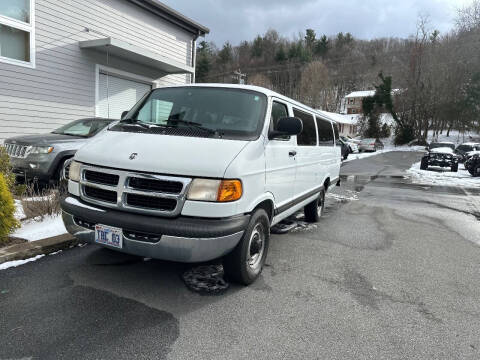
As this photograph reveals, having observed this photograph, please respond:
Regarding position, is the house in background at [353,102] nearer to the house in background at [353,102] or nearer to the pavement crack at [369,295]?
the house in background at [353,102]

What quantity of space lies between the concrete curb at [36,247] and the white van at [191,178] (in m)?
0.88

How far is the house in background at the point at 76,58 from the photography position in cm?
841

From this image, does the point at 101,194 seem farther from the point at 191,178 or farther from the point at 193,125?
the point at 193,125

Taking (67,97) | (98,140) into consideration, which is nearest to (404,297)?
(98,140)

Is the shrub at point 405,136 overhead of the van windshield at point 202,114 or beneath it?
overhead

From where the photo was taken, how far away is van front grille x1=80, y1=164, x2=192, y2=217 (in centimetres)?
283

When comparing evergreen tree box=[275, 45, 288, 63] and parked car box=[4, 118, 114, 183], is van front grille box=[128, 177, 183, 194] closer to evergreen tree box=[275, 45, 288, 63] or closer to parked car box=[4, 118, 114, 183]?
parked car box=[4, 118, 114, 183]

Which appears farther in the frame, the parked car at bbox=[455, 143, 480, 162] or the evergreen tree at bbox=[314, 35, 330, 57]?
the evergreen tree at bbox=[314, 35, 330, 57]

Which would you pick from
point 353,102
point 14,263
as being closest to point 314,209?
point 14,263

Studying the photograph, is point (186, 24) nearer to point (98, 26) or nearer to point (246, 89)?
point (98, 26)

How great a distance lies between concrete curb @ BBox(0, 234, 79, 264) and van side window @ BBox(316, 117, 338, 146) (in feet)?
13.3

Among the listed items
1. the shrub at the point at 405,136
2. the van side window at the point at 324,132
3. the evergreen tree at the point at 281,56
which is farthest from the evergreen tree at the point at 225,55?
the van side window at the point at 324,132

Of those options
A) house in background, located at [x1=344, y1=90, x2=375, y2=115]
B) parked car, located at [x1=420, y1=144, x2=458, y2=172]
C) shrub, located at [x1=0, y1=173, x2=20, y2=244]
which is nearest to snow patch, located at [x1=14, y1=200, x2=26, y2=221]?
shrub, located at [x1=0, y1=173, x2=20, y2=244]

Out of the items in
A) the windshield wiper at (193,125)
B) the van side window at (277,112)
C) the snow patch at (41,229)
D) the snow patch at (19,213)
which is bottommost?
the snow patch at (41,229)
